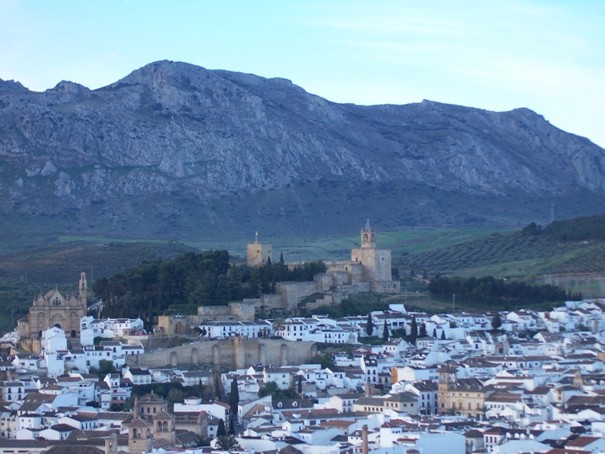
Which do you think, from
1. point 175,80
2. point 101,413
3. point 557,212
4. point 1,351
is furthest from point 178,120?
point 101,413

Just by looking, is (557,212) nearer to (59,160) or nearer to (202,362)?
(59,160)

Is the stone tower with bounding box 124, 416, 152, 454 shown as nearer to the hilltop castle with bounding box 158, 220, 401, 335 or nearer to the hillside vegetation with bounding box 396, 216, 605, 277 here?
the hilltop castle with bounding box 158, 220, 401, 335

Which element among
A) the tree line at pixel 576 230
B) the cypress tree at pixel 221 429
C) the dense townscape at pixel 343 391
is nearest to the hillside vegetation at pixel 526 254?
the tree line at pixel 576 230

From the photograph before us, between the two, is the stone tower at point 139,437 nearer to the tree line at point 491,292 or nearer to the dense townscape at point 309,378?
the dense townscape at point 309,378

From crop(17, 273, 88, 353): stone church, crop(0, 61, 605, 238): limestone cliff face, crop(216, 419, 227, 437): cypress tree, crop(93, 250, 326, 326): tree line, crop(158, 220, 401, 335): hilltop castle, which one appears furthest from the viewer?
crop(0, 61, 605, 238): limestone cliff face

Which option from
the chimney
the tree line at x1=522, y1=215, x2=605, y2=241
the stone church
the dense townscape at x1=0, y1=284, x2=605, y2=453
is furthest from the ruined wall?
the tree line at x1=522, y1=215, x2=605, y2=241

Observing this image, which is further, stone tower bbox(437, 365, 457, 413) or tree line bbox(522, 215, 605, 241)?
tree line bbox(522, 215, 605, 241)
